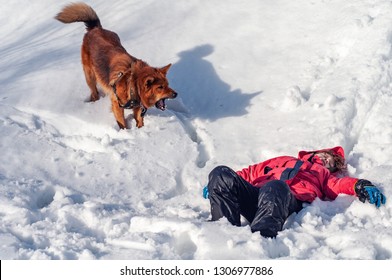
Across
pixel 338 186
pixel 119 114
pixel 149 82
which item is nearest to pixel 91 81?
pixel 119 114

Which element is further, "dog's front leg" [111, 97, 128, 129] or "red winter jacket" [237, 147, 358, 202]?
"dog's front leg" [111, 97, 128, 129]

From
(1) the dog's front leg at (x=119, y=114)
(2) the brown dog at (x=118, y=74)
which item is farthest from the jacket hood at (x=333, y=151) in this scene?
(1) the dog's front leg at (x=119, y=114)

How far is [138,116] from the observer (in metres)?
5.30

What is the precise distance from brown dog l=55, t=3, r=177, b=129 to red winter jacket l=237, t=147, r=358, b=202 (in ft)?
4.37

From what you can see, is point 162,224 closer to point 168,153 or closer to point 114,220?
point 114,220

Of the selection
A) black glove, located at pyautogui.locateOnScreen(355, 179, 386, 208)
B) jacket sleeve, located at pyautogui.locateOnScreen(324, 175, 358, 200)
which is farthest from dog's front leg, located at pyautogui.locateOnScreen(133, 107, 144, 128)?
black glove, located at pyautogui.locateOnScreen(355, 179, 386, 208)

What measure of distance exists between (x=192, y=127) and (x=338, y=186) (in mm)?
1878

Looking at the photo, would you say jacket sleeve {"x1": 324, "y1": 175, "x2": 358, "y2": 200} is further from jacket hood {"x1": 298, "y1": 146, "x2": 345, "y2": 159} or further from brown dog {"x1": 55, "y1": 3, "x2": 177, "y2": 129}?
brown dog {"x1": 55, "y1": 3, "x2": 177, "y2": 129}

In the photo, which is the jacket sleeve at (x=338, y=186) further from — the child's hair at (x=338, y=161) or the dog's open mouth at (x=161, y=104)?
the dog's open mouth at (x=161, y=104)

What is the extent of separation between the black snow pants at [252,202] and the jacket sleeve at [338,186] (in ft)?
1.20

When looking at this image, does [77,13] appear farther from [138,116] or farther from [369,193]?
[369,193]

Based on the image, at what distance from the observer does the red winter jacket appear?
4031 millimetres

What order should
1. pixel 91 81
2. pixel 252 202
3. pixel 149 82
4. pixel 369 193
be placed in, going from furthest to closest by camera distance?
pixel 91 81 → pixel 149 82 → pixel 252 202 → pixel 369 193

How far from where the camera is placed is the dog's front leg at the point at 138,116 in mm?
5266
